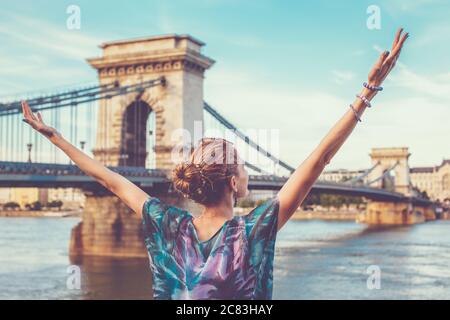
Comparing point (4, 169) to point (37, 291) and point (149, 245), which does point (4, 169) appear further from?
point (149, 245)

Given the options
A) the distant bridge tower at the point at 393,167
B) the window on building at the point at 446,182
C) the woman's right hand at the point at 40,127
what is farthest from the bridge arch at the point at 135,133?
the window on building at the point at 446,182

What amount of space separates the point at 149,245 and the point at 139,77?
108ft

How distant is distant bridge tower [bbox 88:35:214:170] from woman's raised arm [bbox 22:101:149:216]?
1173 inches

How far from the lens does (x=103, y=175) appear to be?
186 centimetres

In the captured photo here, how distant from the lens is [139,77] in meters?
34.2

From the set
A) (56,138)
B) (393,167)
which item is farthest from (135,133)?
(393,167)

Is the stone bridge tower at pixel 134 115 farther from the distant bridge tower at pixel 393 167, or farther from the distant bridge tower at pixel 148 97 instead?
the distant bridge tower at pixel 393 167

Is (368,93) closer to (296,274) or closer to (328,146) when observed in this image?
(328,146)

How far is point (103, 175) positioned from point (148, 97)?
107 ft

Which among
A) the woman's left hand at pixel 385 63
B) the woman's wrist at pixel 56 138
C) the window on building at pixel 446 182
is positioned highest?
the window on building at pixel 446 182

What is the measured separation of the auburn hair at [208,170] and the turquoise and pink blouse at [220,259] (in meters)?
0.07

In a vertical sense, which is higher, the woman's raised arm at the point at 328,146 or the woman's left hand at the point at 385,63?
the woman's left hand at the point at 385,63

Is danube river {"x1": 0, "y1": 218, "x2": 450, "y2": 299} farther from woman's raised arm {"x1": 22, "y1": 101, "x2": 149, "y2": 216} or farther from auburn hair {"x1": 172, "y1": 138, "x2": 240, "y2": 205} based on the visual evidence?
auburn hair {"x1": 172, "y1": 138, "x2": 240, "y2": 205}

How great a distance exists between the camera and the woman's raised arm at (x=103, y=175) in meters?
1.83
